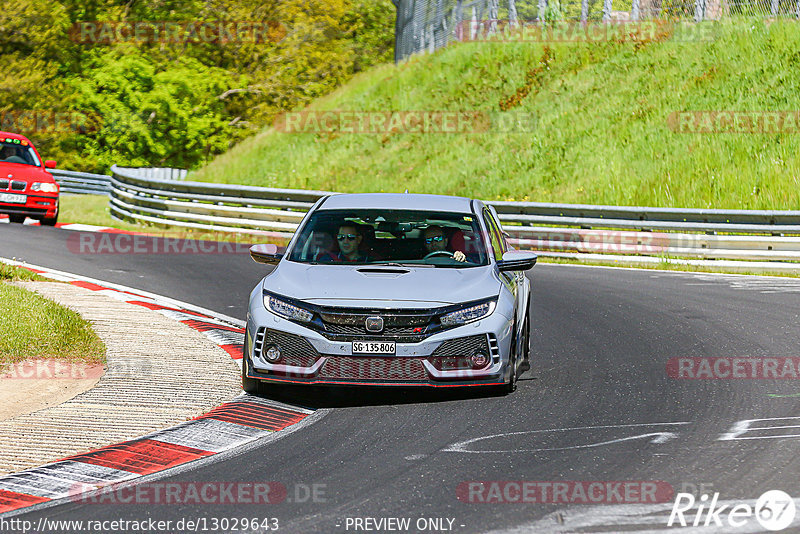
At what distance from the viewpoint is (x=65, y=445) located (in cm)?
734

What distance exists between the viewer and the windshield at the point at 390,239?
9664 millimetres

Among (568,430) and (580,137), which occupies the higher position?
(580,137)

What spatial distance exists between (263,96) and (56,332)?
1688 inches

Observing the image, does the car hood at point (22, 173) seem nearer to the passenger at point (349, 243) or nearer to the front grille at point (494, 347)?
the passenger at point (349, 243)

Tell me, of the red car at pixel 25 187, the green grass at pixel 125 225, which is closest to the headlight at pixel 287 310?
the green grass at pixel 125 225

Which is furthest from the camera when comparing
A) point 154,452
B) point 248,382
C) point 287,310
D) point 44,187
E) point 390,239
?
point 44,187

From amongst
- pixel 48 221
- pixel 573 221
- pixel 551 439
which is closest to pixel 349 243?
pixel 551 439

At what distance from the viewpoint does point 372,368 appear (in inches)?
336

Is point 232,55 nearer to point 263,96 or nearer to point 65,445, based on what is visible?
point 263,96

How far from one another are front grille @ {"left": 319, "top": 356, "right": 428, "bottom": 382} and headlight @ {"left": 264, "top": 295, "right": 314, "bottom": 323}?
364 millimetres

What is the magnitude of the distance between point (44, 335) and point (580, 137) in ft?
73.0

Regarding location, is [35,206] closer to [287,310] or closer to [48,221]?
[48,221]

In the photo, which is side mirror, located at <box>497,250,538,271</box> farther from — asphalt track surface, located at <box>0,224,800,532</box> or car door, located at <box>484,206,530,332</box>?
asphalt track surface, located at <box>0,224,800,532</box>

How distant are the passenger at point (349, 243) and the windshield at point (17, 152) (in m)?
16.8
